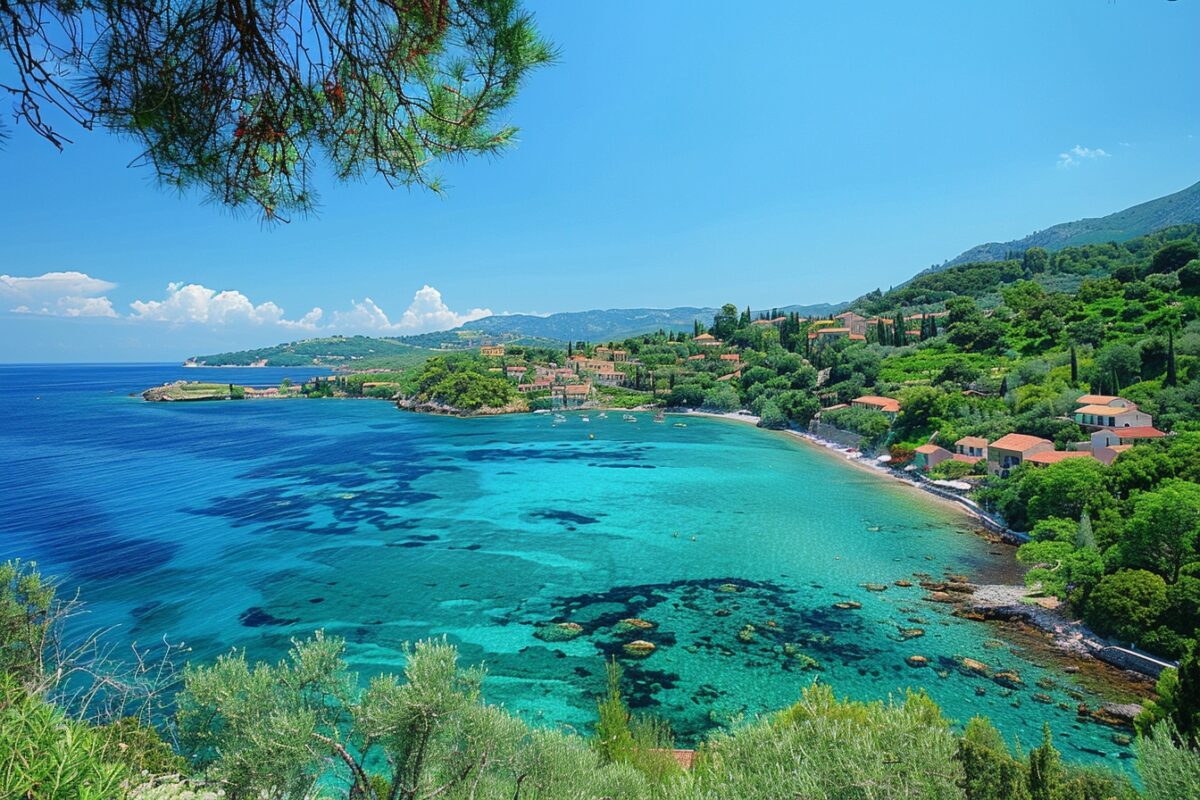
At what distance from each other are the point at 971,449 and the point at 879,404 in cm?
1324

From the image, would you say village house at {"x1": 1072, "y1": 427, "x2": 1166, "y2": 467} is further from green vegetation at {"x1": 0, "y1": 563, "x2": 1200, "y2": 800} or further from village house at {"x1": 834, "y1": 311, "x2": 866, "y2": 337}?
village house at {"x1": 834, "y1": 311, "x2": 866, "y2": 337}

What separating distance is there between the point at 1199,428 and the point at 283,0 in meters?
35.1

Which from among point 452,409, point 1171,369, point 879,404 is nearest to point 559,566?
point 879,404

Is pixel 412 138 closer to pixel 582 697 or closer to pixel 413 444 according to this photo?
pixel 582 697

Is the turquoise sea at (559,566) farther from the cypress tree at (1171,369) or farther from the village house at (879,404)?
the cypress tree at (1171,369)

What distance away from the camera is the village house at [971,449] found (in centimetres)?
3080

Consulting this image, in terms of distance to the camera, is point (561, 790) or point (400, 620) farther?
point (400, 620)

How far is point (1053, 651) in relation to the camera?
13938 millimetres

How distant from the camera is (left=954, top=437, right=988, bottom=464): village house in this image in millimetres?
30797

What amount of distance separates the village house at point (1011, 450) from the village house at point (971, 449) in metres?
0.82

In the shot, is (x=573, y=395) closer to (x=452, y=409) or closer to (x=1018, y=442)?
(x=452, y=409)

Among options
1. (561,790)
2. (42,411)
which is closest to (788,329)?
(561,790)

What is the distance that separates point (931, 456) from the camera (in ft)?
108

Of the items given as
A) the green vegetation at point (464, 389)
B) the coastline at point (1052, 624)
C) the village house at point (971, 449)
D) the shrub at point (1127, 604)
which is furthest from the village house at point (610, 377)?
the shrub at point (1127, 604)
